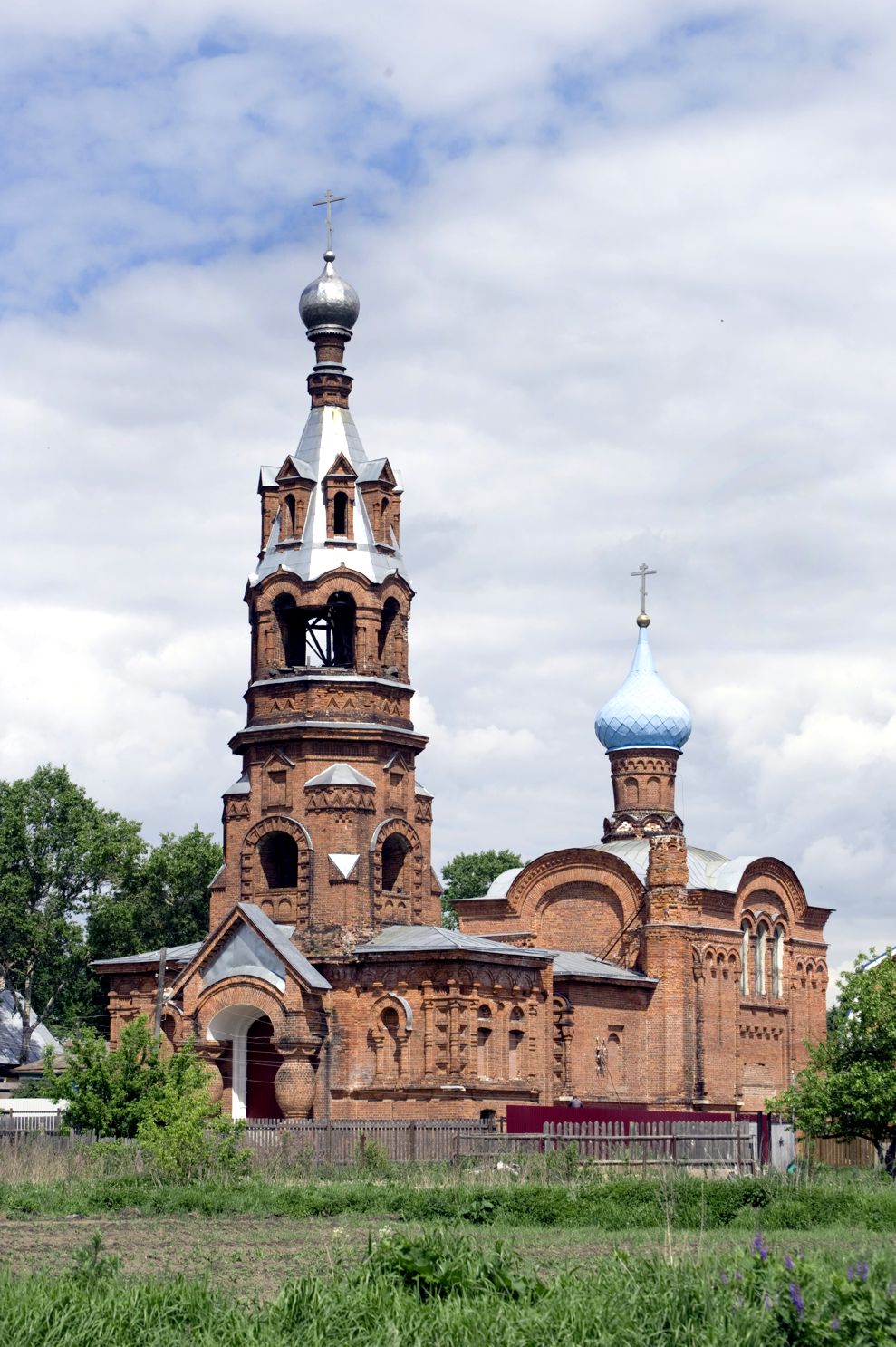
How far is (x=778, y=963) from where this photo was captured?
4541 centimetres

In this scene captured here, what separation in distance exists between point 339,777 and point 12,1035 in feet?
71.7

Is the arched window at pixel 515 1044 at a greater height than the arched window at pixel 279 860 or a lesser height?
lesser

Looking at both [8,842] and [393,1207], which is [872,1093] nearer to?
[393,1207]

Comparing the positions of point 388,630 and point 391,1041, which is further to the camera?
point 388,630

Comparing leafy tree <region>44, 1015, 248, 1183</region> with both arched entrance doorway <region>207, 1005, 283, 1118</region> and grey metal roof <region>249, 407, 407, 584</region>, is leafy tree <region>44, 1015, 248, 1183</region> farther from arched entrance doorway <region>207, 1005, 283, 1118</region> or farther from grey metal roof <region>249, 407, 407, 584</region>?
grey metal roof <region>249, 407, 407, 584</region>

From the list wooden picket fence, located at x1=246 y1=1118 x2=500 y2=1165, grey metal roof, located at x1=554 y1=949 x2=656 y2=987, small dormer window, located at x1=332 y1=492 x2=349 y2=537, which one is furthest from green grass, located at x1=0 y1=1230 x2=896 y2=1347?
small dormer window, located at x1=332 y1=492 x2=349 y2=537

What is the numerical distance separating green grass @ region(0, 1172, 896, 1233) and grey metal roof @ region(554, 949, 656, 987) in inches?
598

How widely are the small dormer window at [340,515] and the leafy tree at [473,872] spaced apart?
2972 centimetres

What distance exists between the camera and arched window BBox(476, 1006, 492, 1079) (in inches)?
1394

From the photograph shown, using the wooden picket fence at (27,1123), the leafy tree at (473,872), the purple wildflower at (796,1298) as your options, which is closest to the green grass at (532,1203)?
the wooden picket fence at (27,1123)

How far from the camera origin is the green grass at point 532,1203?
2159cm

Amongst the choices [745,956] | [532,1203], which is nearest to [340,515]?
[745,956]

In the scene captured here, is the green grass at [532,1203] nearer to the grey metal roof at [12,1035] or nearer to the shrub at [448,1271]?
the shrub at [448,1271]

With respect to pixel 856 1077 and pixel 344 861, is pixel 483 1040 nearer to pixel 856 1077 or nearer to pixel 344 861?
pixel 344 861
